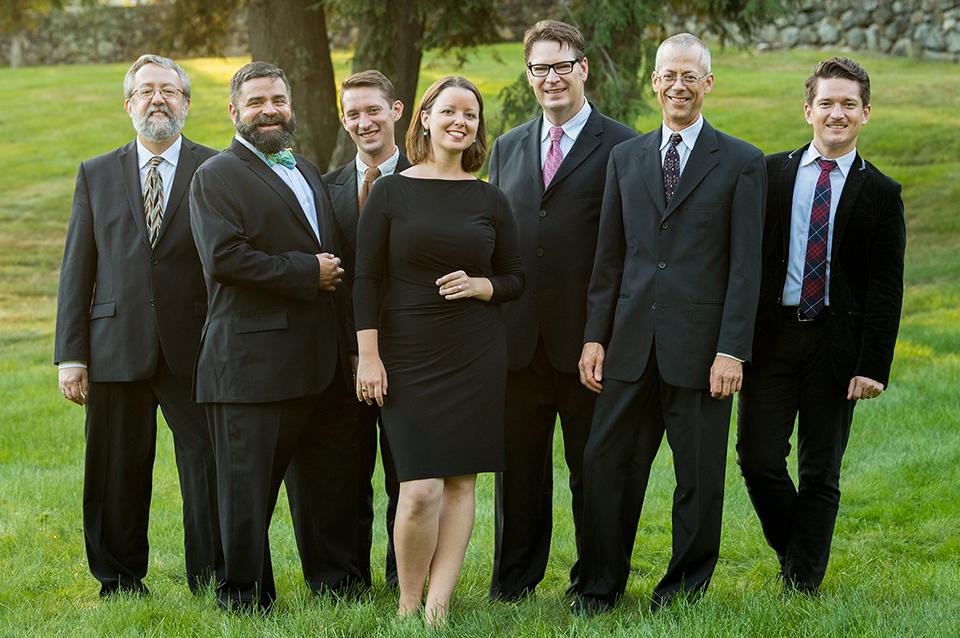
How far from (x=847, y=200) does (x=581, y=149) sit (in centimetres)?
110

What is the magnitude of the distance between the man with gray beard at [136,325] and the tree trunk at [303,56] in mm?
6986

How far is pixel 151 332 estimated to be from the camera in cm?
495

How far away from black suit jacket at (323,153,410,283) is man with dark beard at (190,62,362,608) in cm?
18

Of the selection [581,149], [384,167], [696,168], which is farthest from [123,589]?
[696,168]

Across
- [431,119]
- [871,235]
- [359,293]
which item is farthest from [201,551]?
[871,235]

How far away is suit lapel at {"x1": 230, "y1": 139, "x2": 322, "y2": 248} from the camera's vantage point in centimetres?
466

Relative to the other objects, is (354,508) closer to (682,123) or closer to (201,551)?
(201,551)

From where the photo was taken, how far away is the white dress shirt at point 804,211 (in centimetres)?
480

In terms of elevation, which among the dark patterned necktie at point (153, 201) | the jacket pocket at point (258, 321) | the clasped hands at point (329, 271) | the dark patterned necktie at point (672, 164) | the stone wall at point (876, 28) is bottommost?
the jacket pocket at point (258, 321)

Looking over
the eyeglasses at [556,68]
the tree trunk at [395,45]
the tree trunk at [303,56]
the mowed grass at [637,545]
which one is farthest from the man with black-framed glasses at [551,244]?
the tree trunk at [303,56]

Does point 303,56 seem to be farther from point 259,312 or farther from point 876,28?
point 876,28

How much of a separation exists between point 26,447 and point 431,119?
4.81 meters

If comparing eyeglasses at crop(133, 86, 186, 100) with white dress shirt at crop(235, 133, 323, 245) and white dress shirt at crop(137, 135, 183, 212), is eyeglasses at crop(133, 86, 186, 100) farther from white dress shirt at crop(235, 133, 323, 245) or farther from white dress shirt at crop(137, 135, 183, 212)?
white dress shirt at crop(235, 133, 323, 245)

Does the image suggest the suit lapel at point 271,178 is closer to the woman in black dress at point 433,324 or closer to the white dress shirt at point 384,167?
the woman in black dress at point 433,324
